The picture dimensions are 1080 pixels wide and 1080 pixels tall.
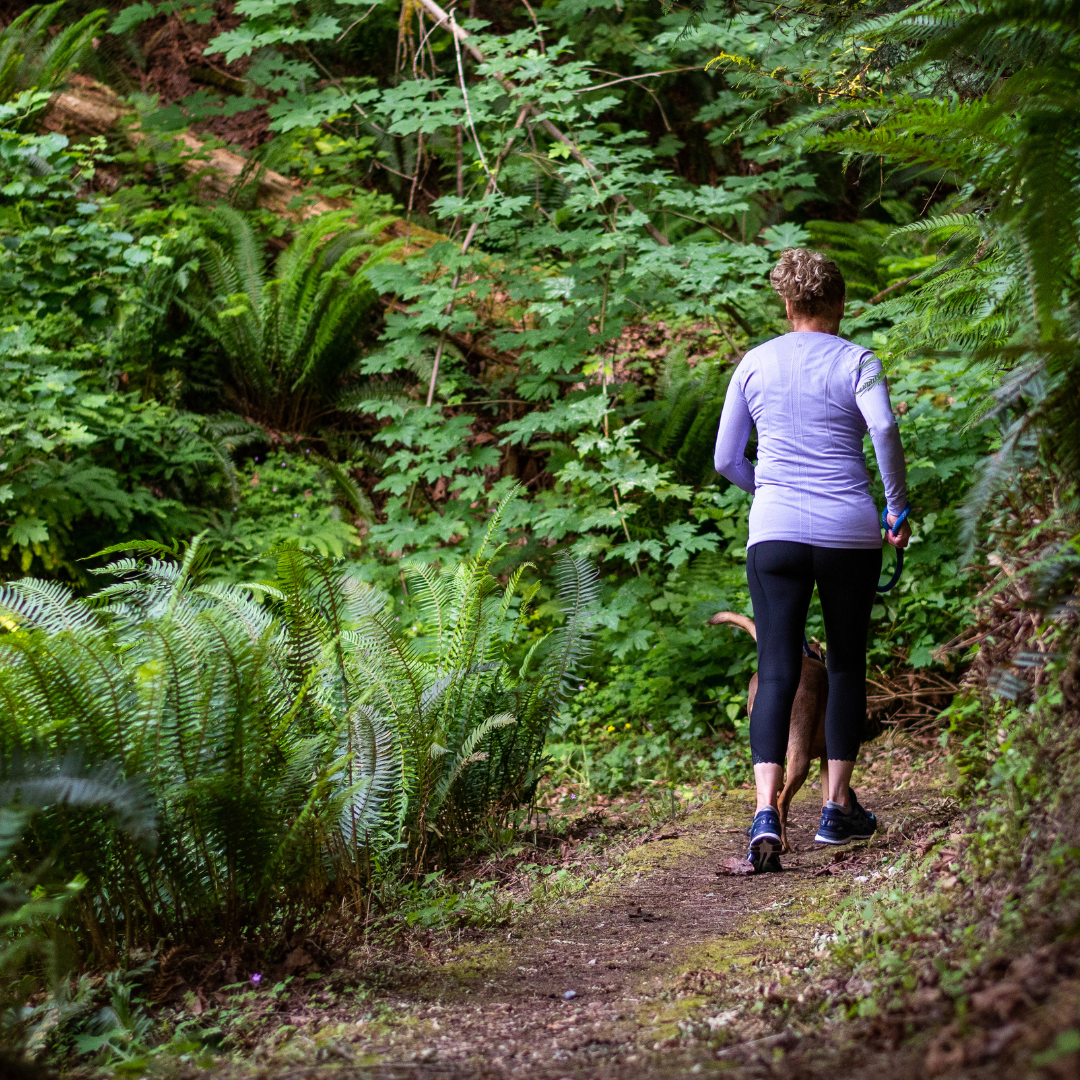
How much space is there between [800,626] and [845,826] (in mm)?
724

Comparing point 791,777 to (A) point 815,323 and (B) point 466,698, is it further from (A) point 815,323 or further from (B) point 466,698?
(A) point 815,323

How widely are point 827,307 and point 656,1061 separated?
2.49 meters

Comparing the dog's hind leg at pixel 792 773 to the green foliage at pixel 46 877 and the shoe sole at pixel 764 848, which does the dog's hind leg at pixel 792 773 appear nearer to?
the shoe sole at pixel 764 848

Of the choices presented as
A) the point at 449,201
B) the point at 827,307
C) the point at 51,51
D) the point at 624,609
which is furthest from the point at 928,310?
the point at 51,51

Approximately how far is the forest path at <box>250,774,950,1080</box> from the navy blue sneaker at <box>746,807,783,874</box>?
0.06 m

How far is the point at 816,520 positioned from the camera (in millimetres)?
3166

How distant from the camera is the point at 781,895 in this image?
2938mm

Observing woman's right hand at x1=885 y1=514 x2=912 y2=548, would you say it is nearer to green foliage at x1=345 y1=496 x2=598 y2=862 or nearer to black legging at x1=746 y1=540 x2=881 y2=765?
black legging at x1=746 y1=540 x2=881 y2=765

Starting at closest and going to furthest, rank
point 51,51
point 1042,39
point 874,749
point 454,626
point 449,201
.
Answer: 1. point 1042,39
2. point 454,626
3. point 874,749
4. point 449,201
5. point 51,51

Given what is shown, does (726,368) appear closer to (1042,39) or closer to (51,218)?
(1042,39)

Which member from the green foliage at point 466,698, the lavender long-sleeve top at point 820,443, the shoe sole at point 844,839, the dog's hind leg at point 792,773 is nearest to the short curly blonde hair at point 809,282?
the lavender long-sleeve top at point 820,443

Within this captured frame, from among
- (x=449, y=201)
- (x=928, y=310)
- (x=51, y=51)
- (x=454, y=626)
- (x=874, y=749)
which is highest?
(x=51, y=51)

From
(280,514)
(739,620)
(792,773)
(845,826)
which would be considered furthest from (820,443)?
(280,514)

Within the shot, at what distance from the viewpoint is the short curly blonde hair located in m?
3.28
